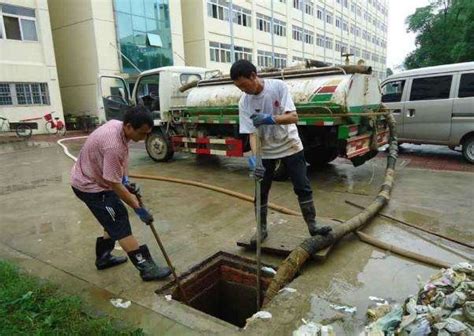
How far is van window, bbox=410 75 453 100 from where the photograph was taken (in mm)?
7421

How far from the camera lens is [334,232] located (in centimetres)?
347

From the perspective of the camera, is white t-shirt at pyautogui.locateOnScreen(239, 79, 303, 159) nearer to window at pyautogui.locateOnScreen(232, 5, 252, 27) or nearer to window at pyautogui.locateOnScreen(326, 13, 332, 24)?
window at pyautogui.locateOnScreen(232, 5, 252, 27)

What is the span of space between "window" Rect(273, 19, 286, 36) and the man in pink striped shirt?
31.9m

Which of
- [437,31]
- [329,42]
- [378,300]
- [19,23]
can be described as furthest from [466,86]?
[329,42]

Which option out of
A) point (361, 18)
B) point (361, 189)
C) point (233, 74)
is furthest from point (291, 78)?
point (361, 18)

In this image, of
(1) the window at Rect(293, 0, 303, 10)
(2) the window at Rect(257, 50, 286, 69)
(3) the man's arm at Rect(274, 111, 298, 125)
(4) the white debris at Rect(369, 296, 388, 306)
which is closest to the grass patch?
(4) the white debris at Rect(369, 296, 388, 306)

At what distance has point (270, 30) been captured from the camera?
3158 centimetres

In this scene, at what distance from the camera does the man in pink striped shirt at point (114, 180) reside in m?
2.78

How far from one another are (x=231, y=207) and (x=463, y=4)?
22733 mm

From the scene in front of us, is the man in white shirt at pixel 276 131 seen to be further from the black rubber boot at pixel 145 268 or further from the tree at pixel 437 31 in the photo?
the tree at pixel 437 31

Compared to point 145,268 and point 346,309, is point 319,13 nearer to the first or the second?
point 145,268

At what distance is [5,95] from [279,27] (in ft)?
78.9

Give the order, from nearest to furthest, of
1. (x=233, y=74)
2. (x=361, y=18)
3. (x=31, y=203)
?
1. (x=233, y=74)
2. (x=31, y=203)
3. (x=361, y=18)

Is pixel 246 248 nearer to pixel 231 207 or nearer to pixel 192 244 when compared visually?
pixel 192 244
